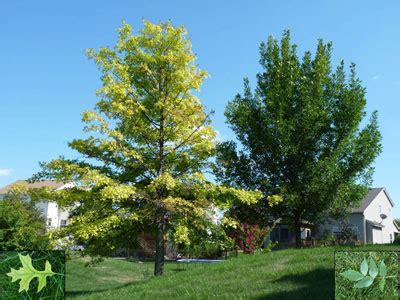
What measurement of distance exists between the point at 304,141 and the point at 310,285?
1739 cm

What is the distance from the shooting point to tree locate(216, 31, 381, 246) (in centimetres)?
2531

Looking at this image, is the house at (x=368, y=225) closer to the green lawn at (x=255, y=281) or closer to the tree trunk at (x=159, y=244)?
the tree trunk at (x=159, y=244)

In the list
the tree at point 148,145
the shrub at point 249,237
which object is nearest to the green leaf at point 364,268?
the tree at point 148,145

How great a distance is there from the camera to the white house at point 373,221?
5175cm

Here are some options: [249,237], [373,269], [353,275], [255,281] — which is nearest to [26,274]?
[353,275]

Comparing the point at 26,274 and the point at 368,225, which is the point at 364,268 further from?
the point at 368,225

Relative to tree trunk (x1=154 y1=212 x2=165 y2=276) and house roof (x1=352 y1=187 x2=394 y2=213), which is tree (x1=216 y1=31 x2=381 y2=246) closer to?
tree trunk (x1=154 y1=212 x2=165 y2=276)

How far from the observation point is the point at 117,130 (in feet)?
65.5

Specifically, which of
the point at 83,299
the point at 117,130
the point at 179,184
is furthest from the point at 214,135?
the point at 83,299

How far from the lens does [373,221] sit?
2168 inches

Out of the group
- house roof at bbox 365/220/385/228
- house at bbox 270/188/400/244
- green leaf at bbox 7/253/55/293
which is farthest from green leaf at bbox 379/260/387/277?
house roof at bbox 365/220/385/228

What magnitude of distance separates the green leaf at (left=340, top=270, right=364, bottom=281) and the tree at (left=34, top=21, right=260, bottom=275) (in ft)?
47.4

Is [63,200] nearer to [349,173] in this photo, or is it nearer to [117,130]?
[117,130]

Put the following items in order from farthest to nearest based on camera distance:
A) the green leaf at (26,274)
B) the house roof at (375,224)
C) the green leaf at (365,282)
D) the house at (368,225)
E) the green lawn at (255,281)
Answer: the house roof at (375,224) < the house at (368,225) < the green lawn at (255,281) < the green leaf at (365,282) < the green leaf at (26,274)
